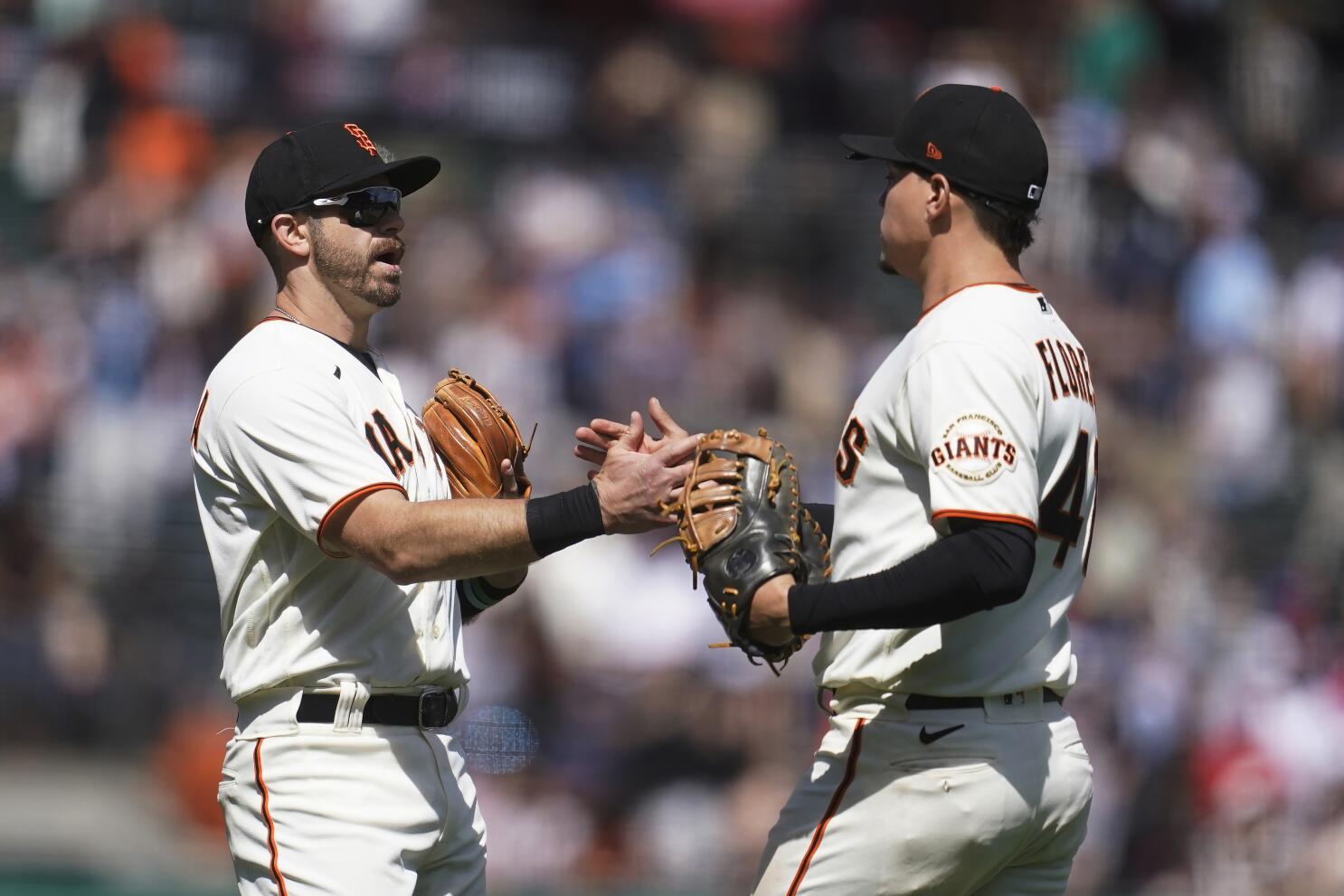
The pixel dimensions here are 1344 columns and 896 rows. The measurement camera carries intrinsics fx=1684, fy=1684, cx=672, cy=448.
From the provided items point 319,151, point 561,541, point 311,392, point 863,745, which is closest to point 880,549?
point 863,745

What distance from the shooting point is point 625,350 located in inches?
360

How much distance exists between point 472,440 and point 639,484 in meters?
0.71

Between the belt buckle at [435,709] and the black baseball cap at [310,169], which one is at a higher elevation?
the black baseball cap at [310,169]

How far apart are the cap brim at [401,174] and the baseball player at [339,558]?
0.03ft

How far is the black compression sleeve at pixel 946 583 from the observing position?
314 cm

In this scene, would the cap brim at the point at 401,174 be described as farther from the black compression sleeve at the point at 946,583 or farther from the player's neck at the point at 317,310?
the black compression sleeve at the point at 946,583

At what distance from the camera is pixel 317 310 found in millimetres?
3816

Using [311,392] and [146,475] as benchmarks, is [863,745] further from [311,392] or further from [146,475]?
[146,475]

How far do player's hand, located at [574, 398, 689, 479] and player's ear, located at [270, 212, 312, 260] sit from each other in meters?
0.75

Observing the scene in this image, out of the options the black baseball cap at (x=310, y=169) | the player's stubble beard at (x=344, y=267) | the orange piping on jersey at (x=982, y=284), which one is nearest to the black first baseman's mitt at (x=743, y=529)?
the orange piping on jersey at (x=982, y=284)

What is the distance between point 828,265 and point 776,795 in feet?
10.9

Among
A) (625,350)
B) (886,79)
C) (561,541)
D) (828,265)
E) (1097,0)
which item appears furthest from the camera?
(1097,0)

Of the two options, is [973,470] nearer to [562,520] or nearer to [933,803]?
[933,803]

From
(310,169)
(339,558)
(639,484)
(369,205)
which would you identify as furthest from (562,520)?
(310,169)
